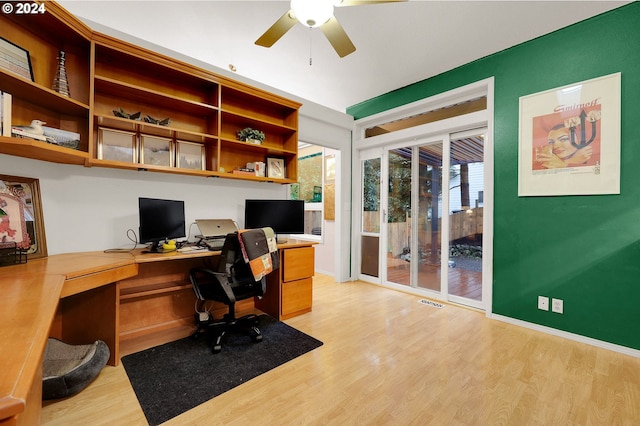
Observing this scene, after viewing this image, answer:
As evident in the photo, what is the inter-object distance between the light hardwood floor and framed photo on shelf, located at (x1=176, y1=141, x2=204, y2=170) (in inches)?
72.4

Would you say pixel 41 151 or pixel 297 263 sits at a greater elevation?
pixel 41 151

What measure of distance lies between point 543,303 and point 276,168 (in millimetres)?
3187

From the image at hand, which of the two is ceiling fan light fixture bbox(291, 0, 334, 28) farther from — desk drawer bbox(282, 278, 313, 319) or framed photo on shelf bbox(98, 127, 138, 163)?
desk drawer bbox(282, 278, 313, 319)

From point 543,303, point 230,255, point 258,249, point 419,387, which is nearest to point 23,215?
point 230,255

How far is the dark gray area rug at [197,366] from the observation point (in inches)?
66.6

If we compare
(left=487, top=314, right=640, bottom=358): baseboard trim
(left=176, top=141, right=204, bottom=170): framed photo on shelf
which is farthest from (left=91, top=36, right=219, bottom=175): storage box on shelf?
(left=487, top=314, right=640, bottom=358): baseboard trim

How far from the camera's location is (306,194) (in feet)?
18.2

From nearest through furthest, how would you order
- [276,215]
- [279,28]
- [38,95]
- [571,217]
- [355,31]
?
1. [38,95]
2. [279,28]
3. [571,217]
4. [355,31]
5. [276,215]

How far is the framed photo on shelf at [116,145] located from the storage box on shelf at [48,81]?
0.11m

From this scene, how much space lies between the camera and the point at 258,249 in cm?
226

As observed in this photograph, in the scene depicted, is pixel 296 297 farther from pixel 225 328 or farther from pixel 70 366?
pixel 70 366

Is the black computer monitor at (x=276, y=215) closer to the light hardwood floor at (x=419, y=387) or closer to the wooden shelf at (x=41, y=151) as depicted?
the light hardwood floor at (x=419, y=387)

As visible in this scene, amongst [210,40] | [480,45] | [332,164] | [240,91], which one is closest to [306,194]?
[332,164]

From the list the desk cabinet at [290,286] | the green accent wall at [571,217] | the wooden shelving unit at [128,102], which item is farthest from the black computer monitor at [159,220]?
the green accent wall at [571,217]
